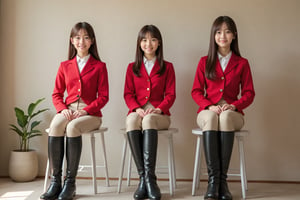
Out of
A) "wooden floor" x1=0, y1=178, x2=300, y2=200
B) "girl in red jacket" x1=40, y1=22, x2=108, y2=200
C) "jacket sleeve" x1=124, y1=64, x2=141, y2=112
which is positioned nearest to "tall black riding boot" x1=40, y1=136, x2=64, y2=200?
"girl in red jacket" x1=40, y1=22, x2=108, y2=200

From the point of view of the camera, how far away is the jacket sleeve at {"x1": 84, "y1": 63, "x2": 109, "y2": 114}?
7.78ft

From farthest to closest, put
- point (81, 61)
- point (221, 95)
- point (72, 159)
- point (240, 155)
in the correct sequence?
point (81, 61) → point (221, 95) → point (240, 155) → point (72, 159)

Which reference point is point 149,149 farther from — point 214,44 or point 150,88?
point 214,44

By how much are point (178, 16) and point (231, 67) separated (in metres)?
0.63

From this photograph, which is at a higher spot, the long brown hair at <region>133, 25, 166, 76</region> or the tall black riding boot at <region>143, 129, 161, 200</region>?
the long brown hair at <region>133, 25, 166, 76</region>

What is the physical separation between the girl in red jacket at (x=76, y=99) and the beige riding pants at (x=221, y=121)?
669 mm

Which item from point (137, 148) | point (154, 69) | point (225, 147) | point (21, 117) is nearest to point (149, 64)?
point (154, 69)

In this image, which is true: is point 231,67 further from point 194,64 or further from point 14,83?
point 14,83

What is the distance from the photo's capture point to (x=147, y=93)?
248 centimetres

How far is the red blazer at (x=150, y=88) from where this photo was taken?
8.14ft

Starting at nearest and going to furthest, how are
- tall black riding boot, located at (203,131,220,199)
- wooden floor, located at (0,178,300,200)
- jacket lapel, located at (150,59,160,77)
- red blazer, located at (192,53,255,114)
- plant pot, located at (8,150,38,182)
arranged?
tall black riding boot, located at (203,131,220,199)
wooden floor, located at (0,178,300,200)
red blazer, located at (192,53,255,114)
jacket lapel, located at (150,59,160,77)
plant pot, located at (8,150,38,182)

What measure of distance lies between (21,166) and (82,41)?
3.28ft

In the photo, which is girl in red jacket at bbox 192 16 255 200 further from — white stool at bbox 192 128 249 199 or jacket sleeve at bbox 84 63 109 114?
jacket sleeve at bbox 84 63 109 114

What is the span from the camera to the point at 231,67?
95.8 inches
